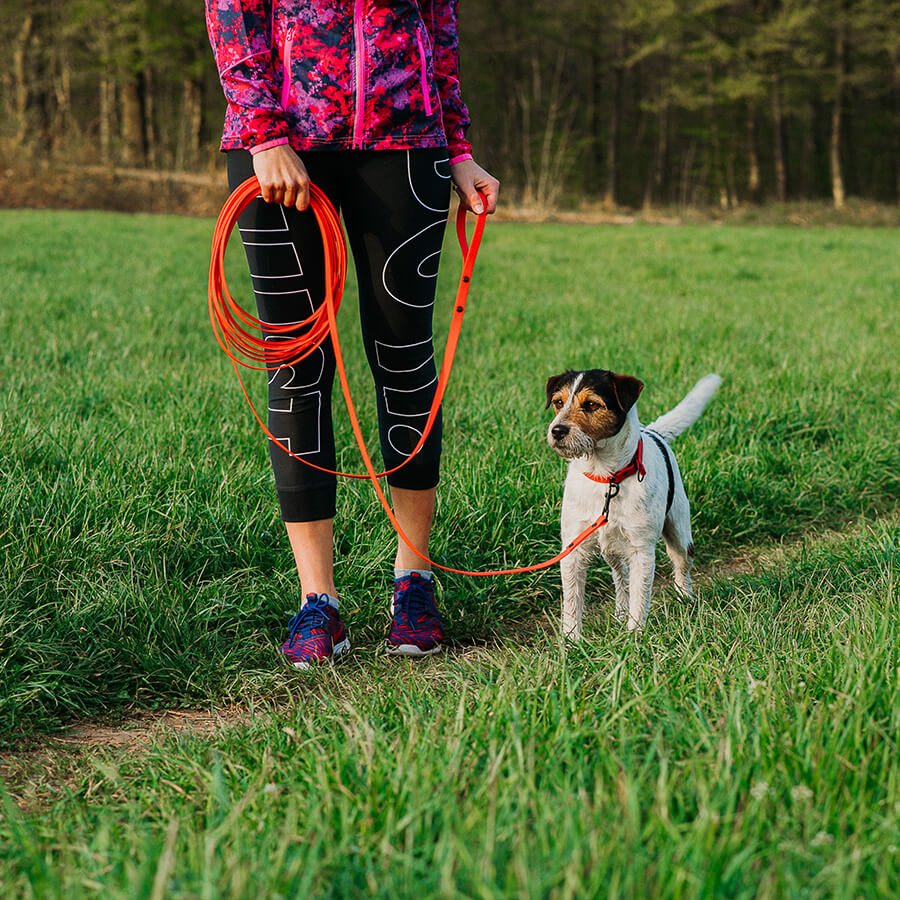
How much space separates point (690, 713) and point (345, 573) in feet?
5.29

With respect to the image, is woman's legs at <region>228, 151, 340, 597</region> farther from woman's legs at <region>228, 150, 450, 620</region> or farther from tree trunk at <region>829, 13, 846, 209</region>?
tree trunk at <region>829, 13, 846, 209</region>

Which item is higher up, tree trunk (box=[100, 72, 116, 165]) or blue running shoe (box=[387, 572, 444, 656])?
tree trunk (box=[100, 72, 116, 165])

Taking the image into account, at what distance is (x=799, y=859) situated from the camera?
1420 mm

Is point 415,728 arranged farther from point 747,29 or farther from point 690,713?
point 747,29

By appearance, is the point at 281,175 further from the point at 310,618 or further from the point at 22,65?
the point at 22,65

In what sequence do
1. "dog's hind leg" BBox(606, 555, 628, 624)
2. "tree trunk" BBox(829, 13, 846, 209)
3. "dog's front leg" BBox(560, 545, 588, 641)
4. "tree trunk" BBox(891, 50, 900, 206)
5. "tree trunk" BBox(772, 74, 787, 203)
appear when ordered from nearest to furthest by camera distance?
1. "dog's front leg" BBox(560, 545, 588, 641)
2. "dog's hind leg" BBox(606, 555, 628, 624)
3. "tree trunk" BBox(829, 13, 846, 209)
4. "tree trunk" BBox(772, 74, 787, 203)
5. "tree trunk" BBox(891, 50, 900, 206)

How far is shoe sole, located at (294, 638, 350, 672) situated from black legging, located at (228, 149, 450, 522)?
40 cm

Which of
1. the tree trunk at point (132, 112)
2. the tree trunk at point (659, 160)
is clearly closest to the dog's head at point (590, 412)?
the tree trunk at point (132, 112)

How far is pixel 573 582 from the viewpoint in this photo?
2.94 m

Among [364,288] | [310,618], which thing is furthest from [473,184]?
[310,618]

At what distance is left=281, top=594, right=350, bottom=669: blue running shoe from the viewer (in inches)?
107

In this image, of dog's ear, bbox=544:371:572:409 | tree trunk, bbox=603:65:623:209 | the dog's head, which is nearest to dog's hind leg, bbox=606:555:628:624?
the dog's head

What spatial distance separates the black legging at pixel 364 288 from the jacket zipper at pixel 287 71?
0.50 feet

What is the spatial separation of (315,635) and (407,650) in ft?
0.99
